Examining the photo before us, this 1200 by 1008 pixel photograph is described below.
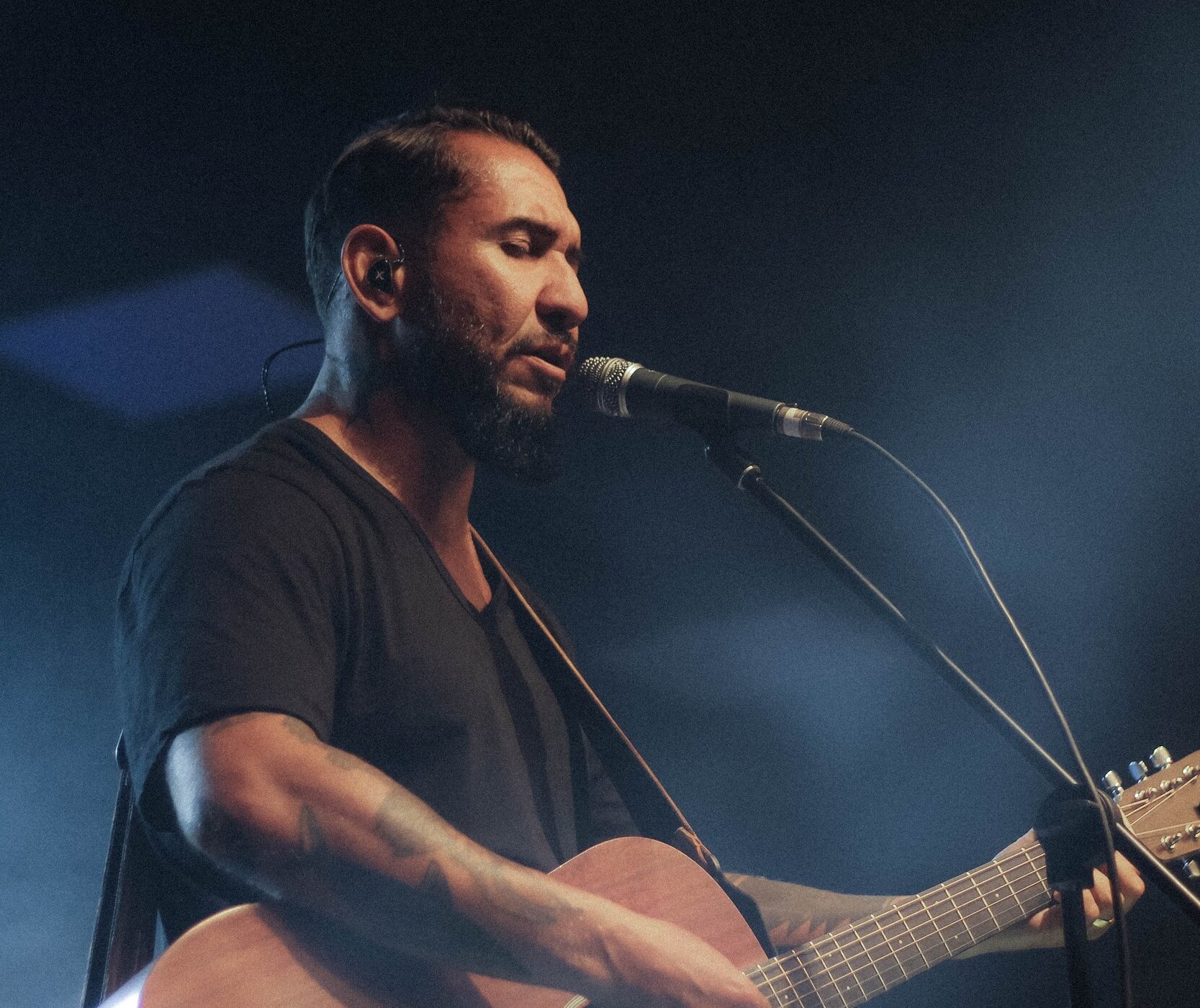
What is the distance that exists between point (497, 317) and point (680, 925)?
3.52ft

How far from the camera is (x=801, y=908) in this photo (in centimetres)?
177

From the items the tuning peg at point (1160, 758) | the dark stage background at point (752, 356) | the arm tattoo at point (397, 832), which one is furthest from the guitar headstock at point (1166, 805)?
the arm tattoo at point (397, 832)

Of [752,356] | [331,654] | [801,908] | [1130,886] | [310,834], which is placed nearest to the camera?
[310,834]

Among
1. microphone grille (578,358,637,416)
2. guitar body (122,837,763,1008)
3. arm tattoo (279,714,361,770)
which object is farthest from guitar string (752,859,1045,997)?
microphone grille (578,358,637,416)

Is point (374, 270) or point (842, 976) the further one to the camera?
point (374, 270)

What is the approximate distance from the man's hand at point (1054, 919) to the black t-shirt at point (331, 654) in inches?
27.0

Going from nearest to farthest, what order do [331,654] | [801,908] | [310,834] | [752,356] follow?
[310,834] → [331,654] → [801,908] → [752,356]

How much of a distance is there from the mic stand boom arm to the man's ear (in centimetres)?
71

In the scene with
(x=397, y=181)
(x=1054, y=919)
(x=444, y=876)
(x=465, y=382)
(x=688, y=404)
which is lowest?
(x=1054, y=919)

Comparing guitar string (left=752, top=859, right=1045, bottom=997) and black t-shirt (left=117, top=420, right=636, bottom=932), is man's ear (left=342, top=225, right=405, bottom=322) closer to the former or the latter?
black t-shirt (left=117, top=420, right=636, bottom=932)

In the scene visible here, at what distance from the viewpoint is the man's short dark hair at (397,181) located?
1.82 m

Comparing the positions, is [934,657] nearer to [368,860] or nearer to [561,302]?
[368,860]

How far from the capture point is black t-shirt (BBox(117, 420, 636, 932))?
1.18m

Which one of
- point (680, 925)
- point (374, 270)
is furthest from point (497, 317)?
point (680, 925)
